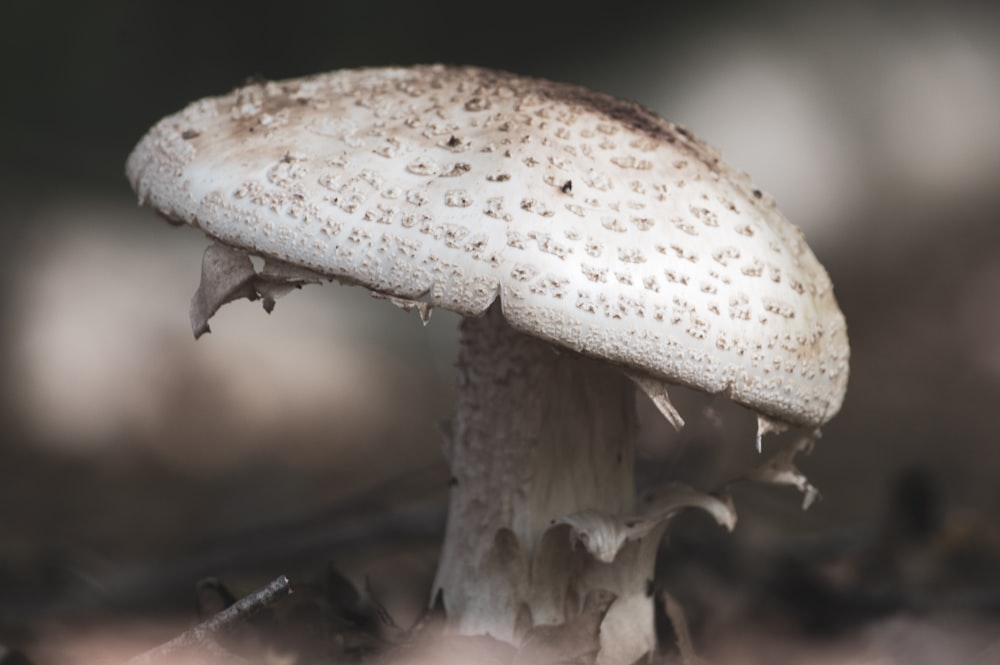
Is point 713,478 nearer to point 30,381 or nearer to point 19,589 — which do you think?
point 19,589

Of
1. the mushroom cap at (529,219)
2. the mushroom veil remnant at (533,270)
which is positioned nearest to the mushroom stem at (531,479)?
the mushroom veil remnant at (533,270)

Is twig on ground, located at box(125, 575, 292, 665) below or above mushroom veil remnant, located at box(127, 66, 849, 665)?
below

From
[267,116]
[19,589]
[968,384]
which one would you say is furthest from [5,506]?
[968,384]

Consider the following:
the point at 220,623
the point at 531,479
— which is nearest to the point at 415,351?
the point at 531,479

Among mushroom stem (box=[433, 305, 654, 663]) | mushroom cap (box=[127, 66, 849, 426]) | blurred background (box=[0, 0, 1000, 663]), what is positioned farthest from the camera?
blurred background (box=[0, 0, 1000, 663])

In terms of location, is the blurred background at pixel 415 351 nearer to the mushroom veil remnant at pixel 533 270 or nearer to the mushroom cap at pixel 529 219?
the mushroom veil remnant at pixel 533 270

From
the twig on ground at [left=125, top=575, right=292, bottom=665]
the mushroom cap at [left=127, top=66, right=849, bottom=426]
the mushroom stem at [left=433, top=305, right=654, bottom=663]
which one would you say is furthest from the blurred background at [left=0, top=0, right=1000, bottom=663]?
the mushroom cap at [left=127, top=66, right=849, bottom=426]

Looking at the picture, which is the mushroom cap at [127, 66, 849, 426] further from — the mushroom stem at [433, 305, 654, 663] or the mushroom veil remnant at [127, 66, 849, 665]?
the mushroom stem at [433, 305, 654, 663]
